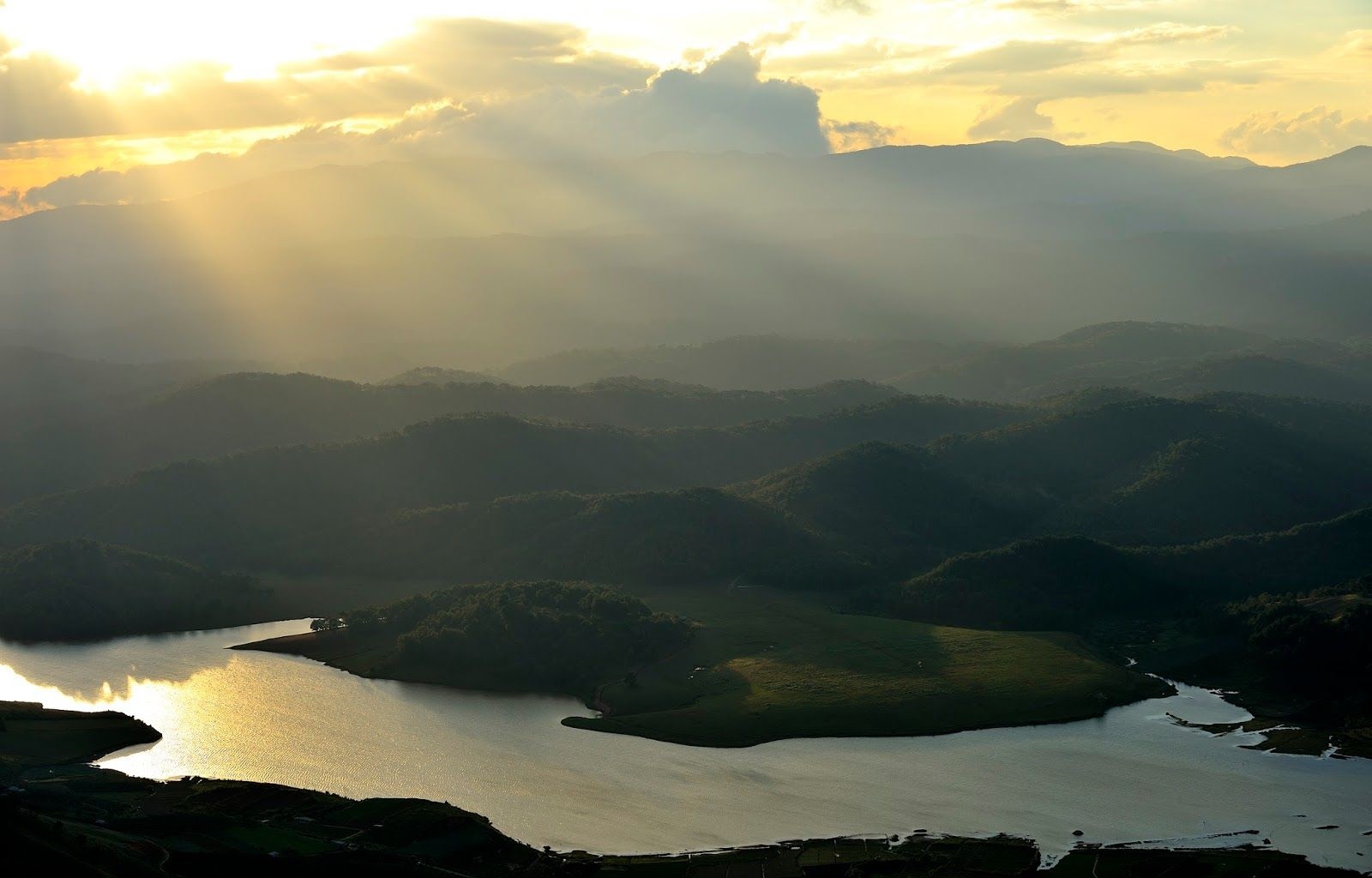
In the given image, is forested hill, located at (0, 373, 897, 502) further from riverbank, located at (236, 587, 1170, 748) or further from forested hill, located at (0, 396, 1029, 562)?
riverbank, located at (236, 587, 1170, 748)

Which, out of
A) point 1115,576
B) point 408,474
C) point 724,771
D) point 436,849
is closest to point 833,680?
point 724,771

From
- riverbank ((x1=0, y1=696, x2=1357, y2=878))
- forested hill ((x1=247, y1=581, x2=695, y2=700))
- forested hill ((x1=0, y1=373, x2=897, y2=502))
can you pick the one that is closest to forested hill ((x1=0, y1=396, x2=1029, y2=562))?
forested hill ((x1=0, y1=373, x2=897, y2=502))

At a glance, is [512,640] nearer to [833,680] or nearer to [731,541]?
[833,680]

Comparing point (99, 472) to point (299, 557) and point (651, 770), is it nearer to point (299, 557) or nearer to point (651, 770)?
point (299, 557)

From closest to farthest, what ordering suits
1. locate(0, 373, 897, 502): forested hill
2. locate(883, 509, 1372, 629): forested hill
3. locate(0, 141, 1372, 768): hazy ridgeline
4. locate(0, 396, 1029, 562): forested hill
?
locate(0, 141, 1372, 768): hazy ridgeline, locate(883, 509, 1372, 629): forested hill, locate(0, 396, 1029, 562): forested hill, locate(0, 373, 897, 502): forested hill

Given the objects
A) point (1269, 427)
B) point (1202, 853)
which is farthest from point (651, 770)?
point (1269, 427)

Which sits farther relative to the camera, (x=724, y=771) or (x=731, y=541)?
(x=731, y=541)

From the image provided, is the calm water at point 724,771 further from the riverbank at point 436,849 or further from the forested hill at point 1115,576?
the forested hill at point 1115,576
